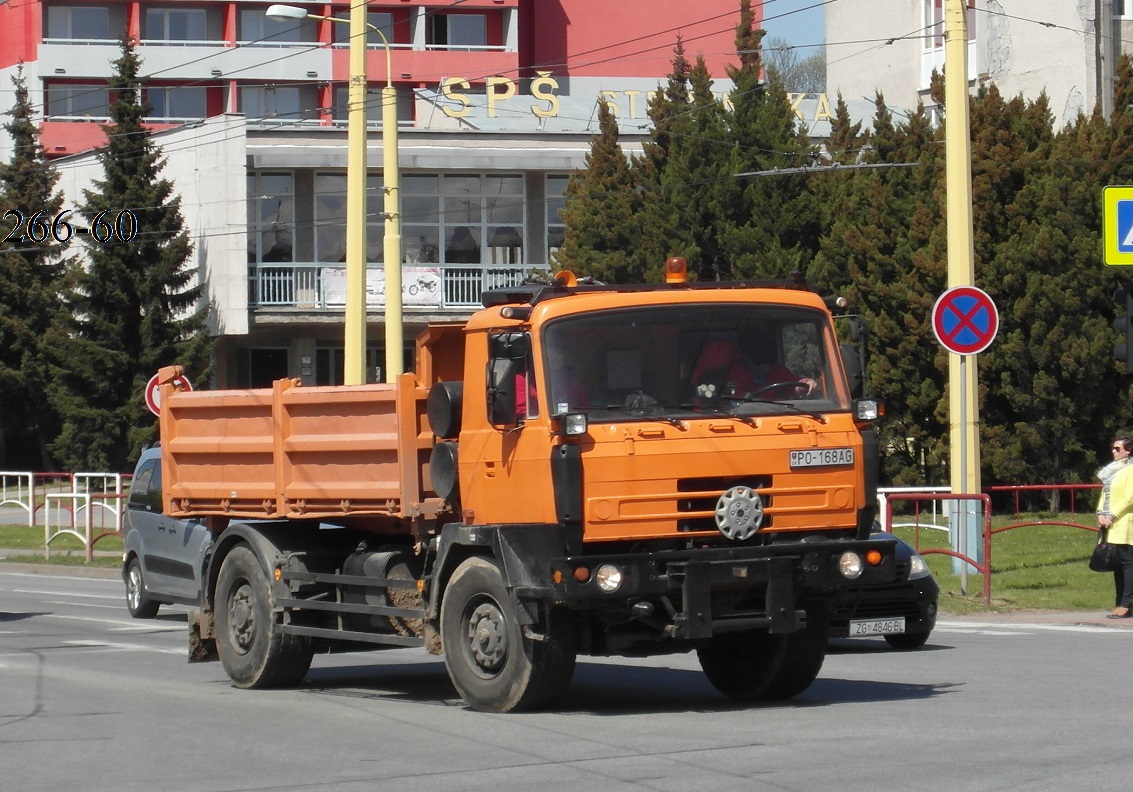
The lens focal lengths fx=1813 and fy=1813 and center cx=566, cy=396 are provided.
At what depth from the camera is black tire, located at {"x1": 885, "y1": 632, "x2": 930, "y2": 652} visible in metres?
14.6

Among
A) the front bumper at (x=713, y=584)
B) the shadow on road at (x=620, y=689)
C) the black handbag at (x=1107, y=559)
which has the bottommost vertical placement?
the shadow on road at (x=620, y=689)

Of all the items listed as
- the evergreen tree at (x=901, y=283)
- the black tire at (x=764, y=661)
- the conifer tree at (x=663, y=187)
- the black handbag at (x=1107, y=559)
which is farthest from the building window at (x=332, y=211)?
the black tire at (x=764, y=661)

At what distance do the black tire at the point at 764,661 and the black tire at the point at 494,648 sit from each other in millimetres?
1301

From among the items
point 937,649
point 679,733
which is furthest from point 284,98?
point 679,733

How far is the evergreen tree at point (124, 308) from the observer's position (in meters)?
45.0

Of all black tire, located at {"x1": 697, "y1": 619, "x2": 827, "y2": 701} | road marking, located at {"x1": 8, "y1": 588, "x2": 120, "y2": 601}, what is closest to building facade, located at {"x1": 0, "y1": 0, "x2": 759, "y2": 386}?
road marking, located at {"x1": 8, "y1": 588, "x2": 120, "y2": 601}

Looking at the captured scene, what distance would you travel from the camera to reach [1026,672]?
1264 cm

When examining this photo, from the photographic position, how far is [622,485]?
10.0 meters

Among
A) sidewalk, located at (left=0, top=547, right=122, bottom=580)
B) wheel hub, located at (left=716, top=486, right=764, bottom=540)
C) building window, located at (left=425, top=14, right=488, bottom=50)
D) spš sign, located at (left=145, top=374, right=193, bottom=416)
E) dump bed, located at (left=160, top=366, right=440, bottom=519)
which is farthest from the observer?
building window, located at (left=425, top=14, right=488, bottom=50)

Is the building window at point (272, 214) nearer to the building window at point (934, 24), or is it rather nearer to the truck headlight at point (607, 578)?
the building window at point (934, 24)

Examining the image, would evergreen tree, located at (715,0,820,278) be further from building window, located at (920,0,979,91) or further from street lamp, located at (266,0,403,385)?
building window, located at (920,0,979,91)

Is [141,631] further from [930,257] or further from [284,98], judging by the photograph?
[284,98]

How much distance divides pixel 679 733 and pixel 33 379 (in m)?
43.8

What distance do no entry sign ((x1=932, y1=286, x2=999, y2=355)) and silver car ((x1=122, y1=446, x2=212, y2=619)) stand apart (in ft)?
25.5
